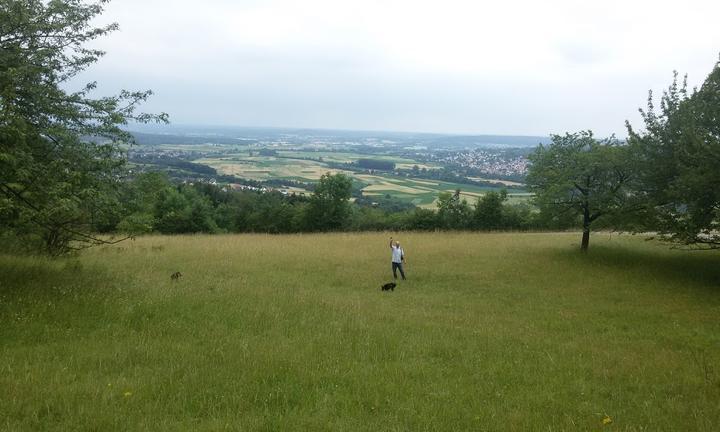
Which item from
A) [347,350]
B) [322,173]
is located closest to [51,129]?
[347,350]

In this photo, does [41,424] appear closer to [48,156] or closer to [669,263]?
[48,156]

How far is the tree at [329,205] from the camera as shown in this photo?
45.7 metres

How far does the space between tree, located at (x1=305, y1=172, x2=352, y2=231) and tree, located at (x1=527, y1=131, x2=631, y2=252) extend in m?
24.7

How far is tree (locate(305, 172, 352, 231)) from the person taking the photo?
45656 mm

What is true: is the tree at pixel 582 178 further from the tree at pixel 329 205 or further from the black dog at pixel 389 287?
the tree at pixel 329 205

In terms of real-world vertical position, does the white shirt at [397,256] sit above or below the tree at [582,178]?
below

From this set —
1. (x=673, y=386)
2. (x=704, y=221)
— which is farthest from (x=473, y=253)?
(x=673, y=386)

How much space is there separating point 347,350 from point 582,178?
1683 centimetres

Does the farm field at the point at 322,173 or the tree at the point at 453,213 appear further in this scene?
the farm field at the point at 322,173

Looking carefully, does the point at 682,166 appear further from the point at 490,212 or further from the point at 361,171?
the point at 361,171

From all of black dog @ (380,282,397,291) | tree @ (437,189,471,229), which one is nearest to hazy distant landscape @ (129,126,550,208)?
tree @ (437,189,471,229)

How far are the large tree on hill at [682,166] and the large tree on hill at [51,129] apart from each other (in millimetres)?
15542

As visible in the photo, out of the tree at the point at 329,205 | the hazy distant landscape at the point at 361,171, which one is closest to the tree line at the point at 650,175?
the tree at the point at 329,205

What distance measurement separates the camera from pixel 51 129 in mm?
10125
